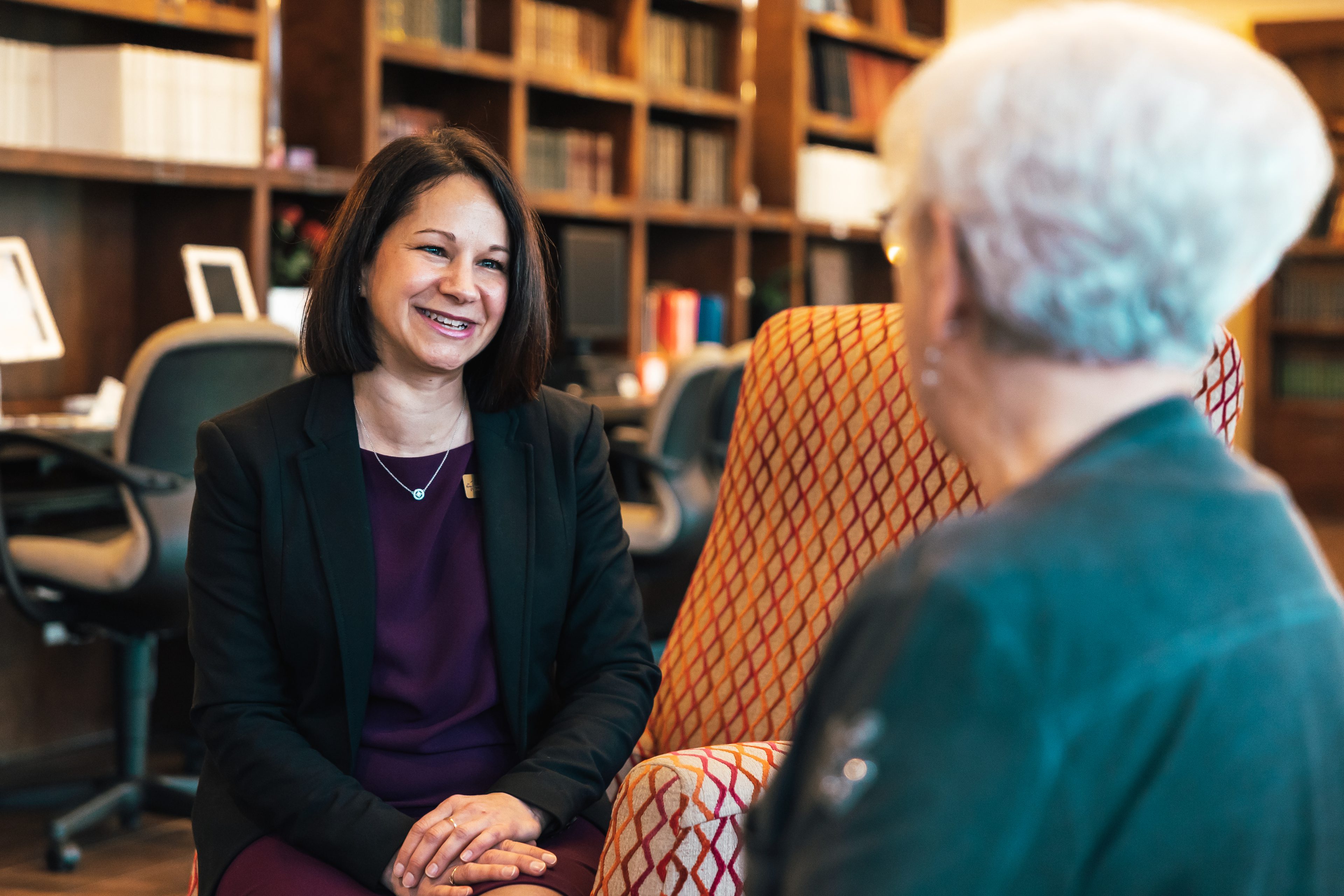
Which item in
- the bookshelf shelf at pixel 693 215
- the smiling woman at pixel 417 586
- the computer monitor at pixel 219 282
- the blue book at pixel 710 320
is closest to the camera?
the smiling woman at pixel 417 586

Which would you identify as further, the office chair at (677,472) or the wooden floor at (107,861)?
the office chair at (677,472)

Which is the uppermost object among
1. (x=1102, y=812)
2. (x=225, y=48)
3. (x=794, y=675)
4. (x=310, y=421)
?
(x=225, y=48)

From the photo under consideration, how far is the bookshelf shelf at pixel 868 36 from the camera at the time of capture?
589 cm

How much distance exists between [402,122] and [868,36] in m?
2.59

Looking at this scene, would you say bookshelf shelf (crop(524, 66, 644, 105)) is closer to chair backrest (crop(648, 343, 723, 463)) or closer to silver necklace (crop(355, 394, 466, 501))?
chair backrest (crop(648, 343, 723, 463))

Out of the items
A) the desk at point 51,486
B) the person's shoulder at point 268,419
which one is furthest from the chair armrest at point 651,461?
the person's shoulder at point 268,419

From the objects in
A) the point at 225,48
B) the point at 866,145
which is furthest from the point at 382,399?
the point at 866,145

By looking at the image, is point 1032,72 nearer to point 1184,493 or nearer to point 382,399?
point 1184,493

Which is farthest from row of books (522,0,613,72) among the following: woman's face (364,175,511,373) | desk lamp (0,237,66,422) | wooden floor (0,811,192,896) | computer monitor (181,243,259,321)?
woman's face (364,175,511,373)

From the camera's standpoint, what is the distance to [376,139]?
4113 millimetres

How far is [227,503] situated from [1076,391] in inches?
40.6

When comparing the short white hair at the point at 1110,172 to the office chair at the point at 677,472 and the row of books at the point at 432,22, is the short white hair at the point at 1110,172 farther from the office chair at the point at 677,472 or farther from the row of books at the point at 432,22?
the row of books at the point at 432,22

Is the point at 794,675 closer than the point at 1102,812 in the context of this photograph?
No

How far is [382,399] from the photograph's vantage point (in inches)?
64.5
